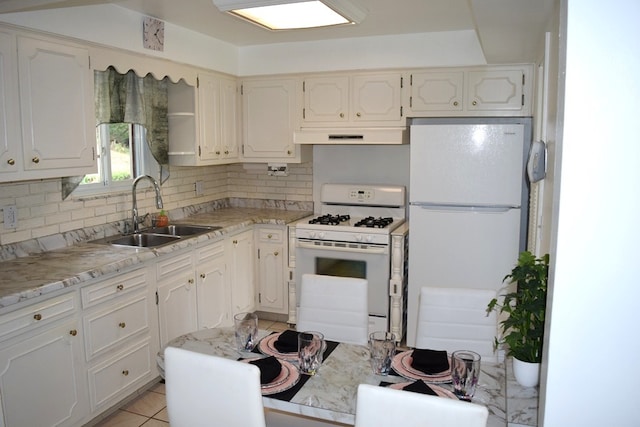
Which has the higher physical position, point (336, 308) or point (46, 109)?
point (46, 109)

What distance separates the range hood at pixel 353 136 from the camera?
430 centimetres

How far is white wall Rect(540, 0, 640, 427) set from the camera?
1188mm

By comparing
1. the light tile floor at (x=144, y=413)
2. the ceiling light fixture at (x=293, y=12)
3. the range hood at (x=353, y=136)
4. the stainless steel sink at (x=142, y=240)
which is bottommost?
the light tile floor at (x=144, y=413)

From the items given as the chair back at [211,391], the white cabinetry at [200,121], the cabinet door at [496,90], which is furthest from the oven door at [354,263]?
the chair back at [211,391]

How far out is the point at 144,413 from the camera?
10.7ft

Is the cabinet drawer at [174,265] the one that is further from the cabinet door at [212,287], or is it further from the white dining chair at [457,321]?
the white dining chair at [457,321]

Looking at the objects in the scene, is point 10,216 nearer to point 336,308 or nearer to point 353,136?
point 336,308

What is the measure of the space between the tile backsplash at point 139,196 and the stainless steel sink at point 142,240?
171 mm

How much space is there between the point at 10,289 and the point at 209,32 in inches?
101

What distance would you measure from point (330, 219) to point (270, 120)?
1037 millimetres

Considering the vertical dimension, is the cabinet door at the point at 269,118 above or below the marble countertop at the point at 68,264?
above

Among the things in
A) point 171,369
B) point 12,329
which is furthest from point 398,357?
point 12,329

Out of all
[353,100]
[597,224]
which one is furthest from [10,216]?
[597,224]

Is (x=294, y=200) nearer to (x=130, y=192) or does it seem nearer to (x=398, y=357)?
(x=130, y=192)
